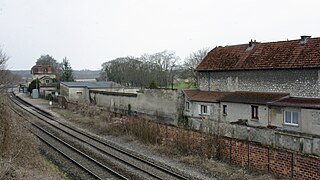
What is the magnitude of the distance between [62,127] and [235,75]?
53.2ft

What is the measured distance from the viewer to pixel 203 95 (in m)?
32.8

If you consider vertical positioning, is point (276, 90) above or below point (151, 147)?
above

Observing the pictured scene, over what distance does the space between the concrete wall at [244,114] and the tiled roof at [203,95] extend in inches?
65.3

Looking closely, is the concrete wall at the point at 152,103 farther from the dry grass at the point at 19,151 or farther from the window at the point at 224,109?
the dry grass at the point at 19,151

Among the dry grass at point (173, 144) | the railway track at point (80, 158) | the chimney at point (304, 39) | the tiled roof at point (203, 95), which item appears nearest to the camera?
the railway track at point (80, 158)

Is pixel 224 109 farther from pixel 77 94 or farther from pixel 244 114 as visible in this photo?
pixel 77 94

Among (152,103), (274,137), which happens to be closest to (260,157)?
(274,137)

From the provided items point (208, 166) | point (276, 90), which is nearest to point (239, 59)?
point (276, 90)

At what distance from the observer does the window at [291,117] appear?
23514mm

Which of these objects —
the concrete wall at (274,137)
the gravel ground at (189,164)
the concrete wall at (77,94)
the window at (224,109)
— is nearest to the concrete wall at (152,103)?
the window at (224,109)

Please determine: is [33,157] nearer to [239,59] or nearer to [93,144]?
[93,144]

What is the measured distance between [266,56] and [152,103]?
40.5ft

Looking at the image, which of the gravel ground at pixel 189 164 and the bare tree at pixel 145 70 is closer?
the gravel ground at pixel 189 164

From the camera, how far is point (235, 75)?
3133cm
